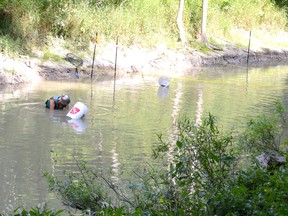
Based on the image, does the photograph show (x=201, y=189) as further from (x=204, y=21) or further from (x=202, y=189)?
(x=204, y=21)

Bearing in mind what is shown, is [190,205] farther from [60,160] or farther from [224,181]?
[60,160]

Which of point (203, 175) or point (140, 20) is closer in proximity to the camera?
point (203, 175)

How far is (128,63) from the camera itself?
89.6 feet

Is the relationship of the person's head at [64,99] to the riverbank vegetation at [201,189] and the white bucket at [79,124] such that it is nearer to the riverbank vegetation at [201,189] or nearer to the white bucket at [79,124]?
the white bucket at [79,124]

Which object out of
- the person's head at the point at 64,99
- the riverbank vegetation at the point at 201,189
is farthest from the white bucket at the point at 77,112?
the riverbank vegetation at the point at 201,189

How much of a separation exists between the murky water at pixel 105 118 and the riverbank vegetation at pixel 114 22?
338cm

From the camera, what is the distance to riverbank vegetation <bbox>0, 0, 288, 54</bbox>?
25.8 m

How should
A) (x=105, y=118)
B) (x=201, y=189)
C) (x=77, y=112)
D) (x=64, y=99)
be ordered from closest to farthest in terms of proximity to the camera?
(x=201, y=189)
(x=77, y=112)
(x=105, y=118)
(x=64, y=99)

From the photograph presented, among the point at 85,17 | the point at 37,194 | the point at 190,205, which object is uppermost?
the point at 85,17

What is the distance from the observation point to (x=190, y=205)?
5758 mm

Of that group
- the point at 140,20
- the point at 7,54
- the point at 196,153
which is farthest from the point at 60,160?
the point at 140,20

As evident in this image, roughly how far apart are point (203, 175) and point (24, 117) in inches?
419

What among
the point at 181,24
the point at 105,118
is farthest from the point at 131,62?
the point at 105,118

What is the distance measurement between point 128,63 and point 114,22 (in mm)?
→ 2349
